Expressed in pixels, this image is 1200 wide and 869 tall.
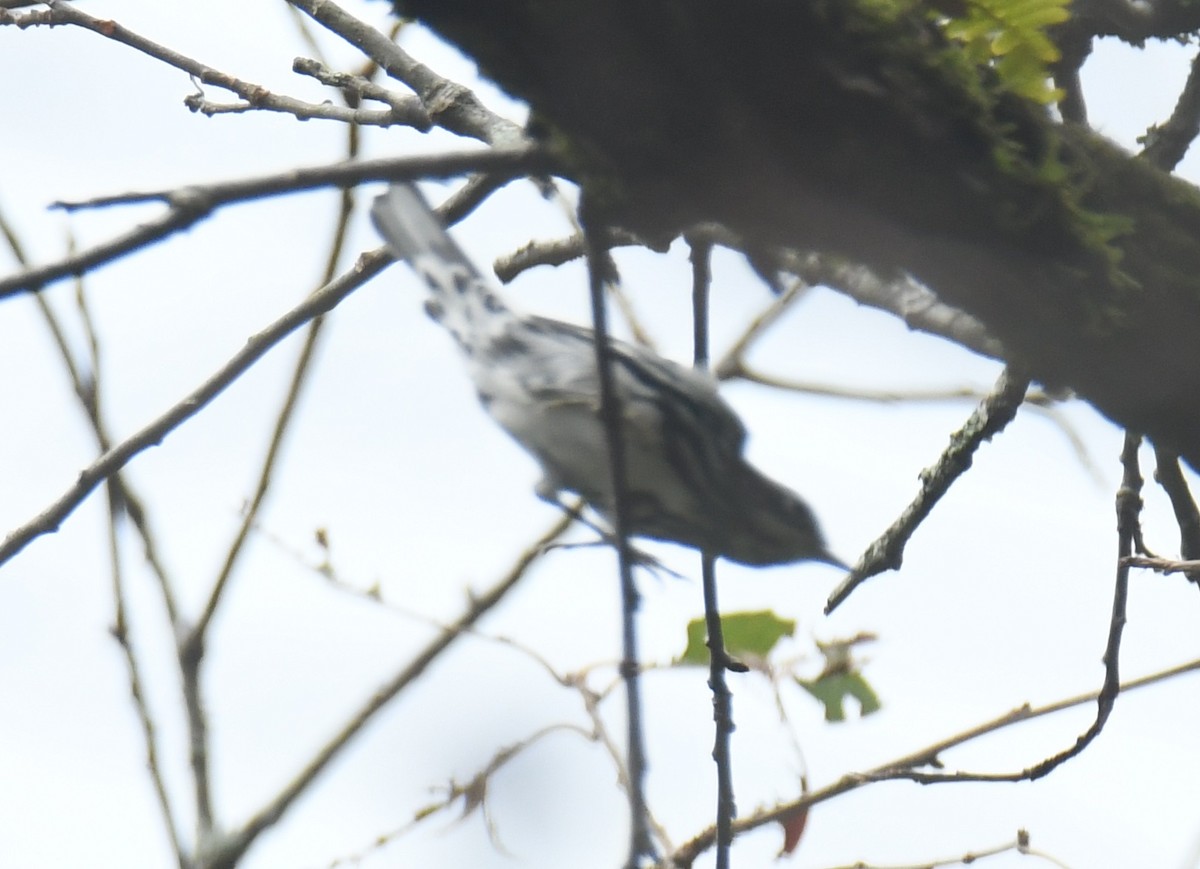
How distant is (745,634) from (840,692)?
31 cm

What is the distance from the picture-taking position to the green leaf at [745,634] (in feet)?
9.51

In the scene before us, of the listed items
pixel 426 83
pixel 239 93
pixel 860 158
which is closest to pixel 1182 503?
pixel 860 158

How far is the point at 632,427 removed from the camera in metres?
2.17

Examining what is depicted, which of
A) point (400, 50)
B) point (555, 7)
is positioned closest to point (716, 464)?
point (555, 7)

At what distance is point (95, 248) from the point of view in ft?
4.42

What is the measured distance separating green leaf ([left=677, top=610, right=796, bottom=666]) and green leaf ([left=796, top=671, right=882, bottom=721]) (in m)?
0.14

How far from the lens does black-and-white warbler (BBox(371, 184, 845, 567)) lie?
7.10ft

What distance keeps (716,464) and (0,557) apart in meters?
1.31

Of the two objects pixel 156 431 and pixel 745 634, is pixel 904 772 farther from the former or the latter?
pixel 156 431

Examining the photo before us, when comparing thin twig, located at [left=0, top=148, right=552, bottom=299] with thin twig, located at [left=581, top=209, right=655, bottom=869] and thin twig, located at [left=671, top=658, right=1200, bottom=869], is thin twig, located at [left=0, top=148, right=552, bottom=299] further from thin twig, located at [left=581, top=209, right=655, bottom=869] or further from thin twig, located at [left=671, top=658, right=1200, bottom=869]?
thin twig, located at [left=671, top=658, right=1200, bottom=869]

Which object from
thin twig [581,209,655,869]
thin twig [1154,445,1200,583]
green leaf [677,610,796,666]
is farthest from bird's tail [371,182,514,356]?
thin twig [1154,445,1200,583]

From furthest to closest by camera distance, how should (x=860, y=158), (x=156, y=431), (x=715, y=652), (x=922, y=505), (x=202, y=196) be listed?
1. (x=922, y=505)
2. (x=156, y=431)
3. (x=715, y=652)
4. (x=860, y=158)
5. (x=202, y=196)

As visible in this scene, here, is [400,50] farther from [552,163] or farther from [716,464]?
[552,163]

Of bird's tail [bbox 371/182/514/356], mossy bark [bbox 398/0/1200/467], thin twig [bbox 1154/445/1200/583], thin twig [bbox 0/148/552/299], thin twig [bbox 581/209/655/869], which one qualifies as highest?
bird's tail [bbox 371/182/514/356]
